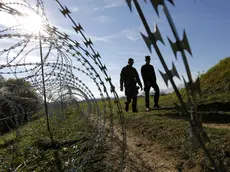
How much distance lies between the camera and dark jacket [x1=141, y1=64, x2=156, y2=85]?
11.2 meters

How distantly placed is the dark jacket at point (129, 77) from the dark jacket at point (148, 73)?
25 cm

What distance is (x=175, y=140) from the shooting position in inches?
234

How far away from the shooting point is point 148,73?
11320 mm

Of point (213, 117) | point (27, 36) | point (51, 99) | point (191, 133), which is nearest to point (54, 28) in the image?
point (27, 36)

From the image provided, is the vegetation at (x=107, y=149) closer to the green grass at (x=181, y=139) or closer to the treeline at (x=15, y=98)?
the green grass at (x=181, y=139)

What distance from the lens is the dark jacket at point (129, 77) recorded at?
1116 cm

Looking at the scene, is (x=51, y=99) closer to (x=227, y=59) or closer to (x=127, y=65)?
(x=127, y=65)

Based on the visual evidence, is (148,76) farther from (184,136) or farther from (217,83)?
(184,136)

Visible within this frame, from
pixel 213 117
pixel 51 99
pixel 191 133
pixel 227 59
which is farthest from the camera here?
pixel 227 59

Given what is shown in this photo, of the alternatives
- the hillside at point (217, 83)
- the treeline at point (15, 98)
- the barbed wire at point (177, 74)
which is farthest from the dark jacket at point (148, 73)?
the barbed wire at point (177, 74)

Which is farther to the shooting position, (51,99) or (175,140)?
(51,99)

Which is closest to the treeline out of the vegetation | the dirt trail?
the vegetation

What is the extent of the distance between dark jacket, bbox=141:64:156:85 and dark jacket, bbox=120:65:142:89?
0.80 feet

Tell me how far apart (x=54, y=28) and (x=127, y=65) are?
26.3ft
